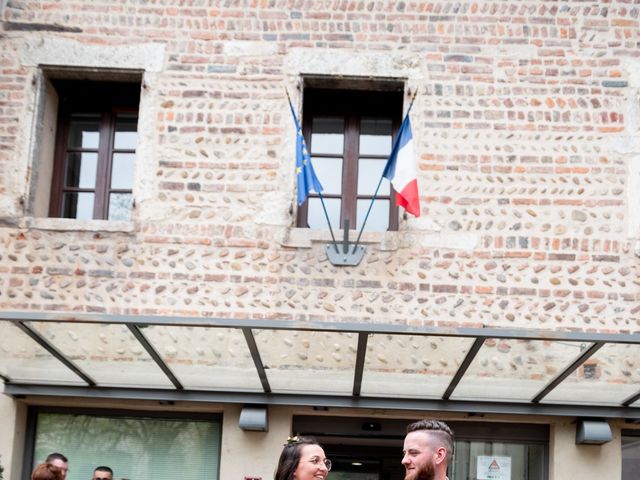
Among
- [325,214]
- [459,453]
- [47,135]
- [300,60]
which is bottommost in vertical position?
[459,453]

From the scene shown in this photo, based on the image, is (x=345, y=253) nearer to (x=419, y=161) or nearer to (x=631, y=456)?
(x=419, y=161)

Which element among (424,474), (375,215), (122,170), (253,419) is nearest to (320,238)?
(375,215)

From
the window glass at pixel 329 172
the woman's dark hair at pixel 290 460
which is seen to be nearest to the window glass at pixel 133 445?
the window glass at pixel 329 172

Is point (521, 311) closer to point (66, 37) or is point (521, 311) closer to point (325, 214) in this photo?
point (325, 214)

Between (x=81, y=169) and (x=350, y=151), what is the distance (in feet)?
7.65

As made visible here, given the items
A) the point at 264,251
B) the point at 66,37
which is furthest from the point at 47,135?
the point at 264,251

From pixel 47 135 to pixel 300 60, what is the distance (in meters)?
2.25

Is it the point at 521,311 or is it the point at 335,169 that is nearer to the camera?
the point at 521,311

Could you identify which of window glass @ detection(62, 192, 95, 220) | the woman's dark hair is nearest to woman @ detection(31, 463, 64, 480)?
the woman's dark hair

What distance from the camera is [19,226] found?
30.3 feet

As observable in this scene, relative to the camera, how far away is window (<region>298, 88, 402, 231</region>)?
9594mm

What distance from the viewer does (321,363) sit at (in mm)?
8281

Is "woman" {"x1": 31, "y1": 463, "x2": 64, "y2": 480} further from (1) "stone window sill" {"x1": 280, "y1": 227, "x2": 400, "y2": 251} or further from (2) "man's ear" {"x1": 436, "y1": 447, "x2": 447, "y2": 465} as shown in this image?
(1) "stone window sill" {"x1": 280, "y1": 227, "x2": 400, "y2": 251}

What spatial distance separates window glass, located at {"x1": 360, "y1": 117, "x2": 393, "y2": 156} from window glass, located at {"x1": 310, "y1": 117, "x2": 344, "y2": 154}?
190 millimetres
